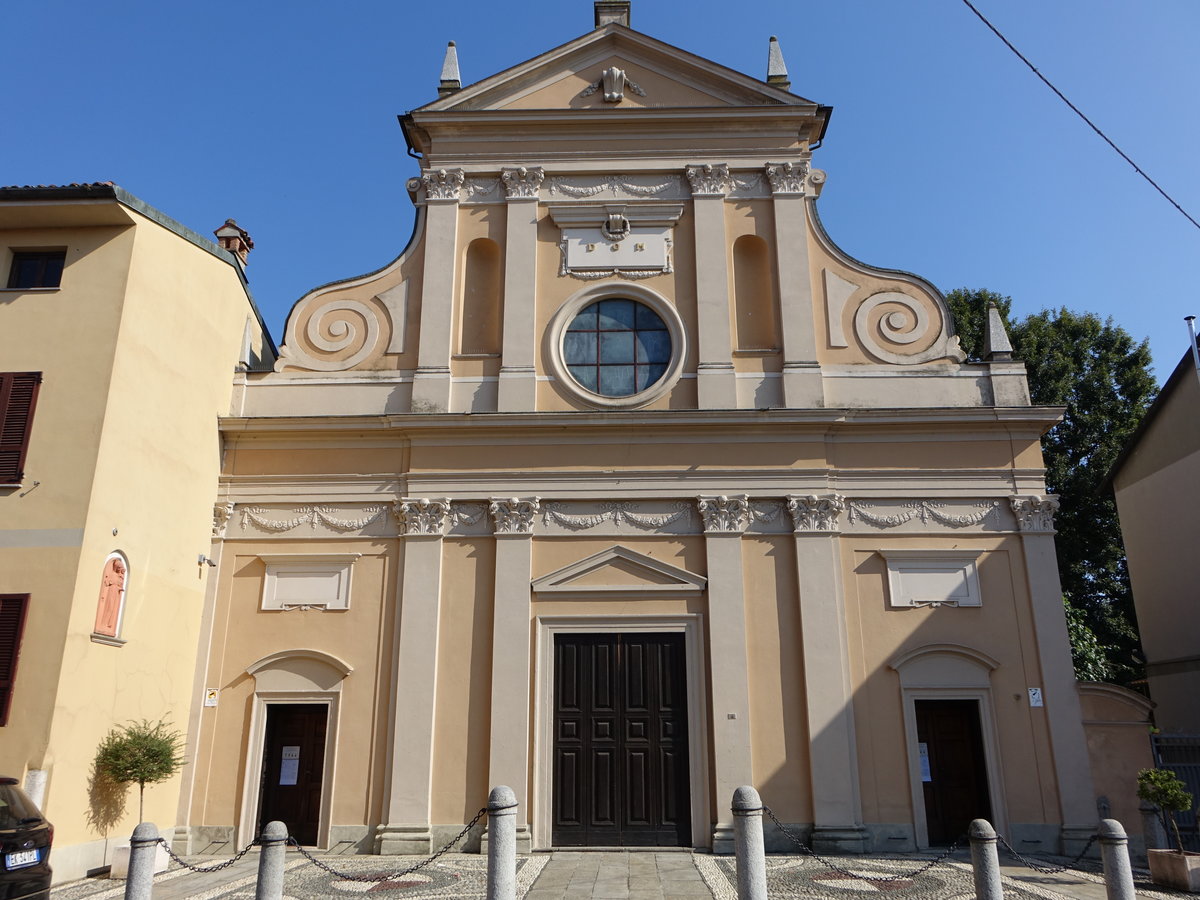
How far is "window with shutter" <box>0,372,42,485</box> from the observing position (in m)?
11.1

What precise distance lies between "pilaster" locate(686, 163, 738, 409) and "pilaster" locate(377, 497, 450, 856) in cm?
442

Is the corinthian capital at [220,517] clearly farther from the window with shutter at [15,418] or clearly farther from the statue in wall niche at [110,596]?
the window with shutter at [15,418]

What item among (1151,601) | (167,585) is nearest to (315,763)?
(167,585)

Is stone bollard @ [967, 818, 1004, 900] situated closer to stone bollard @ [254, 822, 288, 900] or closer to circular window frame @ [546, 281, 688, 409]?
stone bollard @ [254, 822, 288, 900]

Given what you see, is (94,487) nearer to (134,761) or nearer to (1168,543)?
(134,761)

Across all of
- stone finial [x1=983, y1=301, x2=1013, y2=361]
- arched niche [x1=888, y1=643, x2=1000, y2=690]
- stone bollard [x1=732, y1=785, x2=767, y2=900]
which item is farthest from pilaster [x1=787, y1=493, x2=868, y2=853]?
stone bollard [x1=732, y1=785, x2=767, y2=900]

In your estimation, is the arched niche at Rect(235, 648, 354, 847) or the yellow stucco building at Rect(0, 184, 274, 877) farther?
the arched niche at Rect(235, 648, 354, 847)

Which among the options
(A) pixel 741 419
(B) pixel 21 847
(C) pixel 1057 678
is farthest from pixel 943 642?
(B) pixel 21 847

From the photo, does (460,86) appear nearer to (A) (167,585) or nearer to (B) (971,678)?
(A) (167,585)

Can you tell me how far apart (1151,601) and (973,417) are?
778 centimetres

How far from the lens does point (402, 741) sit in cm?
1280

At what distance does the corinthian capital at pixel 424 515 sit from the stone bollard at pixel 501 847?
623cm

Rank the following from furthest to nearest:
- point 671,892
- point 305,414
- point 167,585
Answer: point 305,414, point 167,585, point 671,892

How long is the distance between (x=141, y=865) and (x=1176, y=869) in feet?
34.6
